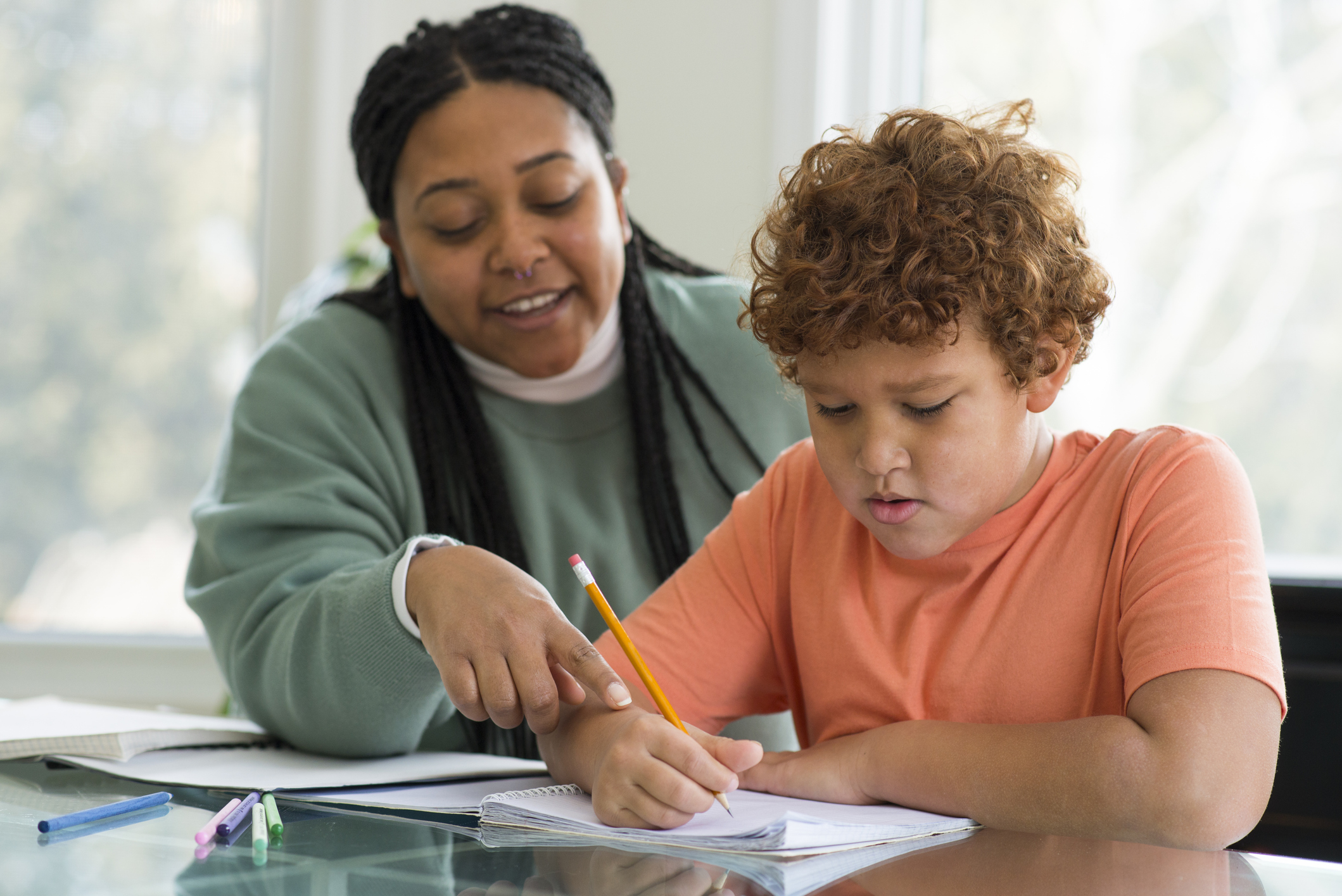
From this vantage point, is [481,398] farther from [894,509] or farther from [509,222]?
[894,509]

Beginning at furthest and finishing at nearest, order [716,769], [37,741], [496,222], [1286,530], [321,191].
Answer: [321,191] → [1286,530] → [496,222] → [37,741] → [716,769]

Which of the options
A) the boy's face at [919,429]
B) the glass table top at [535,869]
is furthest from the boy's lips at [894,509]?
the glass table top at [535,869]

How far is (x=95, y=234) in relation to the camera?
233 centimetres

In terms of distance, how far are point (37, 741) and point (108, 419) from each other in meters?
1.52

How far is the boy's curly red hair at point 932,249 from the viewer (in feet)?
2.63

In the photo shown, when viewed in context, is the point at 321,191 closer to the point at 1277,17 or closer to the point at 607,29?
the point at 607,29

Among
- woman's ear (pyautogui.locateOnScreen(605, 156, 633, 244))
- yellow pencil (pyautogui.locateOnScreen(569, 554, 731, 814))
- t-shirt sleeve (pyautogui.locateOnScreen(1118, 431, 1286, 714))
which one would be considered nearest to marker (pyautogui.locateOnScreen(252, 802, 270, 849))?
yellow pencil (pyautogui.locateOnScreen(569, 554, 731, 814))

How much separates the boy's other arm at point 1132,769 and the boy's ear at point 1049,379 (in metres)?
0.22

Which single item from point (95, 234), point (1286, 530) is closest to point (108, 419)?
point (95, 234)

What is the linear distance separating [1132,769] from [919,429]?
0.25m

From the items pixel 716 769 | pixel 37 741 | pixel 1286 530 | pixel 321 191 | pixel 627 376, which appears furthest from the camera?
pixel 321 191

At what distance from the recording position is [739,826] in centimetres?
69

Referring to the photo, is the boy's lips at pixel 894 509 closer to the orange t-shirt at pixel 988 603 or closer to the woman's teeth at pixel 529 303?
the orange t-shirt at pixel 988 603

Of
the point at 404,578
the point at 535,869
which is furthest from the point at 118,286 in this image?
the point at 535,869
